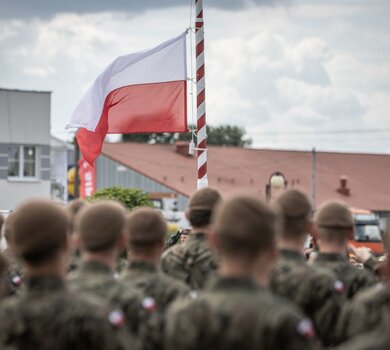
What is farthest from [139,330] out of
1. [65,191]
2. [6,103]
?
[65,191]

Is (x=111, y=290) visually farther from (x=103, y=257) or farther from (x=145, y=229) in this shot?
(x=145, y=229)

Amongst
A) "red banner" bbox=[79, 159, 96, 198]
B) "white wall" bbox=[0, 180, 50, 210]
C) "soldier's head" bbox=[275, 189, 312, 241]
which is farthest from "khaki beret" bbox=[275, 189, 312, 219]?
"white wall" bbox=[0, 180, 50, 210]

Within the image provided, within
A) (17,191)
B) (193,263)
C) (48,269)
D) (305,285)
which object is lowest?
(17,191)

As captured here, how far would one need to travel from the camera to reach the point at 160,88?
56.3ft

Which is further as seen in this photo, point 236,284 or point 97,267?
point 97,267

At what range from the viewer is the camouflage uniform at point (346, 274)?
7.09m

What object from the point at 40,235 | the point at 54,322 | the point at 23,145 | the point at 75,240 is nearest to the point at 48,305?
the point at 54,322

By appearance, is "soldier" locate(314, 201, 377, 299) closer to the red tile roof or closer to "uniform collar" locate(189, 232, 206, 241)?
"uniform collar" locate(189, 232, 206, 241)

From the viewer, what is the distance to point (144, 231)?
21.9 ft

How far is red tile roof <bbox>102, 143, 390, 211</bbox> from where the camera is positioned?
7256 cm

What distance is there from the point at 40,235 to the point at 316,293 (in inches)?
71.3

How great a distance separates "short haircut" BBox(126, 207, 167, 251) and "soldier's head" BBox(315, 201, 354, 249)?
1.05m

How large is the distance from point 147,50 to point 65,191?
5201 cm

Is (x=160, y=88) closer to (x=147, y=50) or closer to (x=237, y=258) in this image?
(x=147, y=50)
